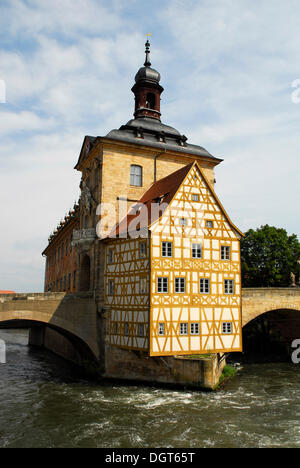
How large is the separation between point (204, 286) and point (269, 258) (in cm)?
1919

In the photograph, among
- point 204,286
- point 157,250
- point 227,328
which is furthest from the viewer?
point 227,328

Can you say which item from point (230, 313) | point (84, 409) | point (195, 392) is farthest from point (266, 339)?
point (84, 409)

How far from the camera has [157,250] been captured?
2198 centimetres

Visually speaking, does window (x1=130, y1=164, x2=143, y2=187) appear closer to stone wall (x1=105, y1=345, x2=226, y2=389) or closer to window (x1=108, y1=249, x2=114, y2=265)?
window (x1=108, y1=249, x2=114, y2=265)

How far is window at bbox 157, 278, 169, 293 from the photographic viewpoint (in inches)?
858

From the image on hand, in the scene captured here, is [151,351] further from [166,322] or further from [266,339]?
[266,339]

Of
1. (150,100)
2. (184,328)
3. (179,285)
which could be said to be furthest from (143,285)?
(150,100)

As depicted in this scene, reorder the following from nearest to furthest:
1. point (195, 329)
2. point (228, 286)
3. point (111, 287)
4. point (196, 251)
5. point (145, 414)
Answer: point (145, 414), point (195, 329), point (196, 251), point (228, 286), point (111, 287)

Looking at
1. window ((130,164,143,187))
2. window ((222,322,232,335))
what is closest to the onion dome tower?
window ((130,164,143,187))

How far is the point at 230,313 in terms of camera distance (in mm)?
23625

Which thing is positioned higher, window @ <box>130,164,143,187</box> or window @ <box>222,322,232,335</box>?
window @ <box>130,164,143,187</box>

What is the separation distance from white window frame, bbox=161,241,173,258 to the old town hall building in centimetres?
8

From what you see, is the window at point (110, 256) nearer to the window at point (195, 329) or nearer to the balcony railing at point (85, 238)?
the balcony railing at point (85, 238)

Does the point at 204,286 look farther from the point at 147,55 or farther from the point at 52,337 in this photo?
the point at 52,337
